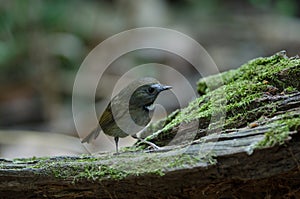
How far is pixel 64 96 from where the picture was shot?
776 centimetres

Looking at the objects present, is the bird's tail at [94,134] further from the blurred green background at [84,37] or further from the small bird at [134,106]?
the blurred green background at [84,37]

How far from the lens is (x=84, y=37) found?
27.3 feet

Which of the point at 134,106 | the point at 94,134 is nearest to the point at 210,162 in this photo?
the point at 134,106

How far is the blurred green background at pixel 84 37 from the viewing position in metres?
7.31

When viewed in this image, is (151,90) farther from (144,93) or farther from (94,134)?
(94,134)

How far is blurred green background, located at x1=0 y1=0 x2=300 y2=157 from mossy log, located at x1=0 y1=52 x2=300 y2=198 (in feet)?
14.6

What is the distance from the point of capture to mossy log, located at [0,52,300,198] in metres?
1.74

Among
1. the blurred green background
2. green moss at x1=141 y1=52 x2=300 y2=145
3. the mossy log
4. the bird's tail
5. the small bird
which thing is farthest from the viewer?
the blurred green background

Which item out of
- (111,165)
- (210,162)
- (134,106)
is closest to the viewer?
(210,162)

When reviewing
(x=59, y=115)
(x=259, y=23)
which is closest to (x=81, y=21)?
(x=59, y=115)

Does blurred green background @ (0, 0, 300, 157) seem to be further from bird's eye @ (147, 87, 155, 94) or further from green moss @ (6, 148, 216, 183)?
green moss @ (6, 148, 216, 183)

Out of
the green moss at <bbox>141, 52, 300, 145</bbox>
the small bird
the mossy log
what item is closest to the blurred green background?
the small bird

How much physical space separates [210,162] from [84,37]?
6.82 meters

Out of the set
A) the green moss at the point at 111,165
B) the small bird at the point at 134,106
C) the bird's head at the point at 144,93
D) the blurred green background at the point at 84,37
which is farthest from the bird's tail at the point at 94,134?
the blurred green background at the point at 84,37
